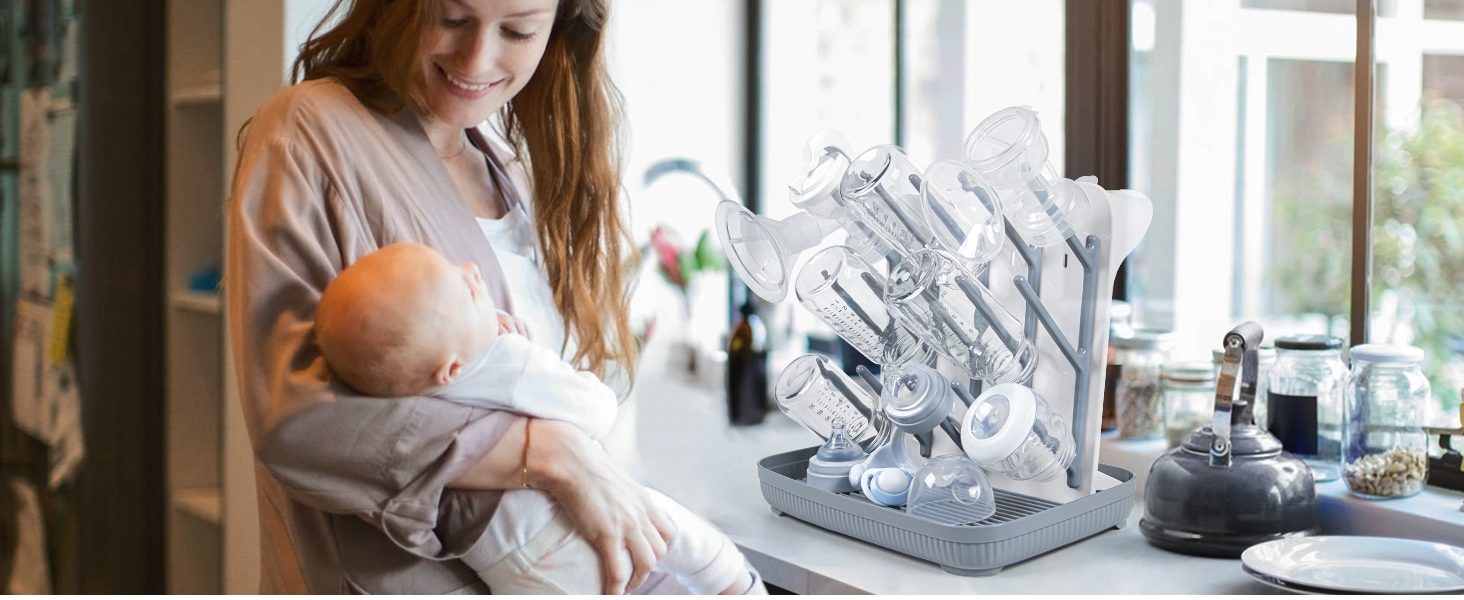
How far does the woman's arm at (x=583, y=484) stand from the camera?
1004 millimetres

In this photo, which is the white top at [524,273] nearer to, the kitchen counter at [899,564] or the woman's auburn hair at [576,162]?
the woman's auburn hair at [576,162]

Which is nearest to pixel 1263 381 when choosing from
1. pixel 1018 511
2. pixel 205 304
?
pixel 1018 511

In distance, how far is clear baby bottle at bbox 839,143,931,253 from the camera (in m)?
1.18

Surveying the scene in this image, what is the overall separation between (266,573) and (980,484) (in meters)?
0.75

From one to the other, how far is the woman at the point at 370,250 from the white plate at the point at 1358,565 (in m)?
0.62

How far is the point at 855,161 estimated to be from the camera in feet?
3.92

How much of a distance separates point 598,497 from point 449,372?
18cm

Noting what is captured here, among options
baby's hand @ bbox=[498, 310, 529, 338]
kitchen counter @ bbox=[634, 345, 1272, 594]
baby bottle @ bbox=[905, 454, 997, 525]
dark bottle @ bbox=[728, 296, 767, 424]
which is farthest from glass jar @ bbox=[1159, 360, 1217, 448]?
baby's hand @ bbox=[498, 310, 529, 338]

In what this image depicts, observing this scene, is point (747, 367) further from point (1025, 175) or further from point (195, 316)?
point (195, 316)

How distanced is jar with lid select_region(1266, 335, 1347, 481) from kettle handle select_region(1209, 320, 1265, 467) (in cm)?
21

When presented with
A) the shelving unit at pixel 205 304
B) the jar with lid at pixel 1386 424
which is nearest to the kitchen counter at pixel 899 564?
the jar with lid at pixel 1386 424

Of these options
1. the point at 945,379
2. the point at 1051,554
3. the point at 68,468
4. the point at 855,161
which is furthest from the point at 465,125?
the point at 68,468

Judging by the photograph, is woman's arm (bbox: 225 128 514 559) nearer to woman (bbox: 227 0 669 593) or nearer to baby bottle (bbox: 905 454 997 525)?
woman (bbox: 227 0 669 593)

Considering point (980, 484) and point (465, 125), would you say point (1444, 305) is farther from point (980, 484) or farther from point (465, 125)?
point (465, 125)
